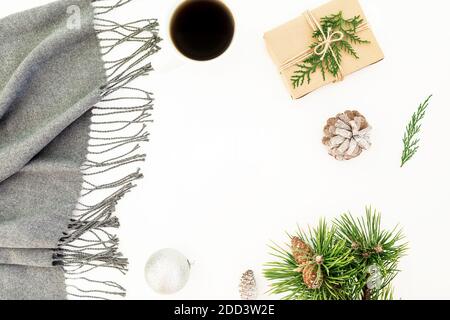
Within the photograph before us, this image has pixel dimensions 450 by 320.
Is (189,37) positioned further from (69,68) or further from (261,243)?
(261,243)

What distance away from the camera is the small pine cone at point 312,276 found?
80 centimetres

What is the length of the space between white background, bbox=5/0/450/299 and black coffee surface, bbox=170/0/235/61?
0.28 ft

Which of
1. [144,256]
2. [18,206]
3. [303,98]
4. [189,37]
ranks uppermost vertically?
[189,37]

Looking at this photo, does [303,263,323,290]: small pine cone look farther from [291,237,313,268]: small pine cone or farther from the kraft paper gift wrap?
the kraft paper gift wrap

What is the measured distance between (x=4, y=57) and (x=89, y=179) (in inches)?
12.8

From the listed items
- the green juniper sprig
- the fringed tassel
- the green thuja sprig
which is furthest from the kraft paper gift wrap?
the fringed tassel

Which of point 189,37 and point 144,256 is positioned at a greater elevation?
point 189,37

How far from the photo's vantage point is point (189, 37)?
905mm

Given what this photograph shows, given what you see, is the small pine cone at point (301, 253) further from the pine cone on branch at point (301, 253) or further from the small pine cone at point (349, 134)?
the small pine cone at point (349, 134)

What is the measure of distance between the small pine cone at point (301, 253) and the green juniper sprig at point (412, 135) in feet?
0.96

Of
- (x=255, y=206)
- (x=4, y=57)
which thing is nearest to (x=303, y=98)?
(x=255, y=206)

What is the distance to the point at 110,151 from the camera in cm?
103

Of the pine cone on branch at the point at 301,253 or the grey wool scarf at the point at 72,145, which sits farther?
the grey wool scarf at the point at 72,145

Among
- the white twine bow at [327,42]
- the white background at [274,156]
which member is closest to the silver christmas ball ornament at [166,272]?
the white background at [274,156]
